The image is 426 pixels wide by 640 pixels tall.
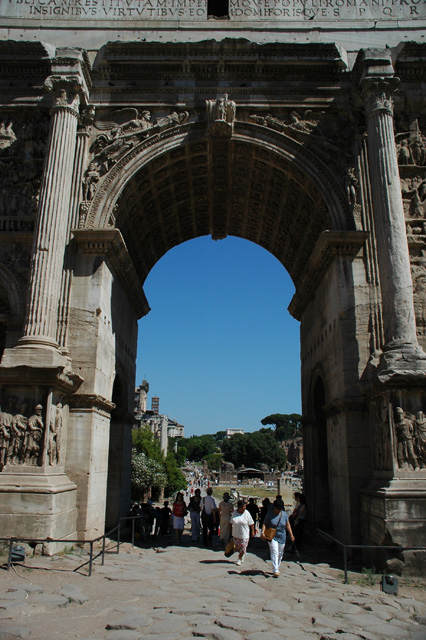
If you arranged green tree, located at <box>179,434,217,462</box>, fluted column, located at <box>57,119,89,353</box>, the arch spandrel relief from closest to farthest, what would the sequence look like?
fluted column, located at <box>57,119,89,353</box> < the arch spandrel relief < green tree, located at <box>179,434,217,462</box>

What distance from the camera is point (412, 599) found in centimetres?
825

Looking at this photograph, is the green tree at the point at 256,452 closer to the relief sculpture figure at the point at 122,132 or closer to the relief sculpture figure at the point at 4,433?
the relief sculpture figure at the point at 122,132

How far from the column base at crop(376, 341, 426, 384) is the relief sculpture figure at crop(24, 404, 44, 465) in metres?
6.99

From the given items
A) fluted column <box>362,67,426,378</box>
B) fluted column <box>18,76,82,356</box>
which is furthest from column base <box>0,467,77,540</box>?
fluted column <box>362,67,426,378</box>

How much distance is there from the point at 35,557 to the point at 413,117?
1417 cm

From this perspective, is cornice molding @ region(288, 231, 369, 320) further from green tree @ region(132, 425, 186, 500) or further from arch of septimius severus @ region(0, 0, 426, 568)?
green tree @ region(132, 425, 186, 500)

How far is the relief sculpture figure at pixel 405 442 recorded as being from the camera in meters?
10.4

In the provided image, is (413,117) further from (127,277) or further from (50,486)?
(50,486)

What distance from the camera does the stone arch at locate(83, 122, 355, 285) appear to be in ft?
46.8

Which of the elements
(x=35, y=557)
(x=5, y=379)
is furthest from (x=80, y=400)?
(x=35, y=557)

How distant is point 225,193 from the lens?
1806 cm

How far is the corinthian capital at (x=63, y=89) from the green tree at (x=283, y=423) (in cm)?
17010

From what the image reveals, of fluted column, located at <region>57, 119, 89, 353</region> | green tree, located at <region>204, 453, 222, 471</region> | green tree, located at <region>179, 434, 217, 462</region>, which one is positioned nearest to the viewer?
fluted column, located at <region>57, 119, 89, 353</region>

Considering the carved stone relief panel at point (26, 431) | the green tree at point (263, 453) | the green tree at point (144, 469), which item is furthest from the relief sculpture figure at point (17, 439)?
the green tree at point (263, 453)
